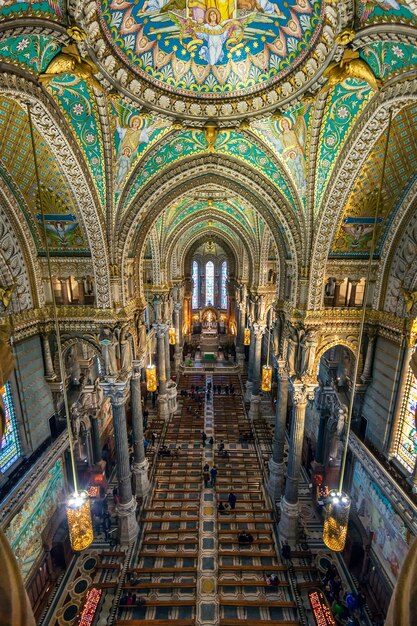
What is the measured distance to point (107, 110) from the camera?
362 inches

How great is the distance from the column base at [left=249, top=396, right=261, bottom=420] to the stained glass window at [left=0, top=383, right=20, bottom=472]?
1571cm

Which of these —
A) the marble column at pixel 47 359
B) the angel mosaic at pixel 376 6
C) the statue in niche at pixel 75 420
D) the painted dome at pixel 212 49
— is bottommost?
the statue in niche at pixel 75 420

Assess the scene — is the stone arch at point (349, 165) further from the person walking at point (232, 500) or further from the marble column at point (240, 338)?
the marble column at point (240, 338)

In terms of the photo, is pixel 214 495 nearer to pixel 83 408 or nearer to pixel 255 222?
pixel 83 408

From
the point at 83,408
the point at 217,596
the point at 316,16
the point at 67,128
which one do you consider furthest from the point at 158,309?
the point at 316,16

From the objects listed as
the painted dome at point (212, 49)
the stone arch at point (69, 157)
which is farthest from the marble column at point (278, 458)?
the painted dome at point (212, 49)

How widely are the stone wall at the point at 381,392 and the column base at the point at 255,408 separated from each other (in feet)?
36.8

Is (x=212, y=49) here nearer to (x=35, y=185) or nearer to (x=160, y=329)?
(x=35, y=185)

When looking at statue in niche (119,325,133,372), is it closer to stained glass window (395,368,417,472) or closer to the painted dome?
the painted dome

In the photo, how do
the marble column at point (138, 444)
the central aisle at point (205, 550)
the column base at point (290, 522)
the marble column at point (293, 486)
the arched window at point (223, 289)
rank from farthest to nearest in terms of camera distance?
the arched window at point (223, 289) → the marble column at point (138, 444) → the column base at point (290, 522) → the marble column at point (293, 486) → the central aisle at point (205, 550)

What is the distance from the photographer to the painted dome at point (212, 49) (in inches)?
290

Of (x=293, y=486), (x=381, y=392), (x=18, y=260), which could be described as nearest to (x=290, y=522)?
(x=293, y=486)

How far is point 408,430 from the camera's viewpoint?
10.9 meters

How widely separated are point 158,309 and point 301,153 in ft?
46.1
